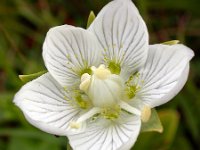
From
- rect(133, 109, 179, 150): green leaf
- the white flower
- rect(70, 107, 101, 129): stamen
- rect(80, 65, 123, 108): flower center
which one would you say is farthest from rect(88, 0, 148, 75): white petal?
rect(133, 109, 179, 150): green leaf

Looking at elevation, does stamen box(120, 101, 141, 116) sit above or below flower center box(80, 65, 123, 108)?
below

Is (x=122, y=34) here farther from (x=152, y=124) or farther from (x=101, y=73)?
(x=152, y=124)

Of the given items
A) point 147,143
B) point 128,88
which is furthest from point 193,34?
point 128,88

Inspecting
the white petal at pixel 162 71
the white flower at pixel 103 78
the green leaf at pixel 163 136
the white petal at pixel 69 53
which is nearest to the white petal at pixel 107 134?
the white flower at pixel 103 78

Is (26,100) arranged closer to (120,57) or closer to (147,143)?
(120,57)

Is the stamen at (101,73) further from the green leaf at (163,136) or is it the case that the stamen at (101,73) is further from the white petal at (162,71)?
the green leaf at (163,136)

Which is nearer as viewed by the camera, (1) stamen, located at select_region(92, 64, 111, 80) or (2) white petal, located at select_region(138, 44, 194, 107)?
(2) white petal, located at select_region(138, 44, 194, 107)

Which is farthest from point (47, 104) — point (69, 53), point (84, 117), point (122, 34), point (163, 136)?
point (163, 136)

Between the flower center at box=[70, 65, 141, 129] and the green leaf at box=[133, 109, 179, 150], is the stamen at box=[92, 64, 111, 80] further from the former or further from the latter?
the green leaf at box=[133, 109, 179, 150]

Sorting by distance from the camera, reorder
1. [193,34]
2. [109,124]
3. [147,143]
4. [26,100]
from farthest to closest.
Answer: [193,34] → [147,143] → [109,124] → [26,100]
